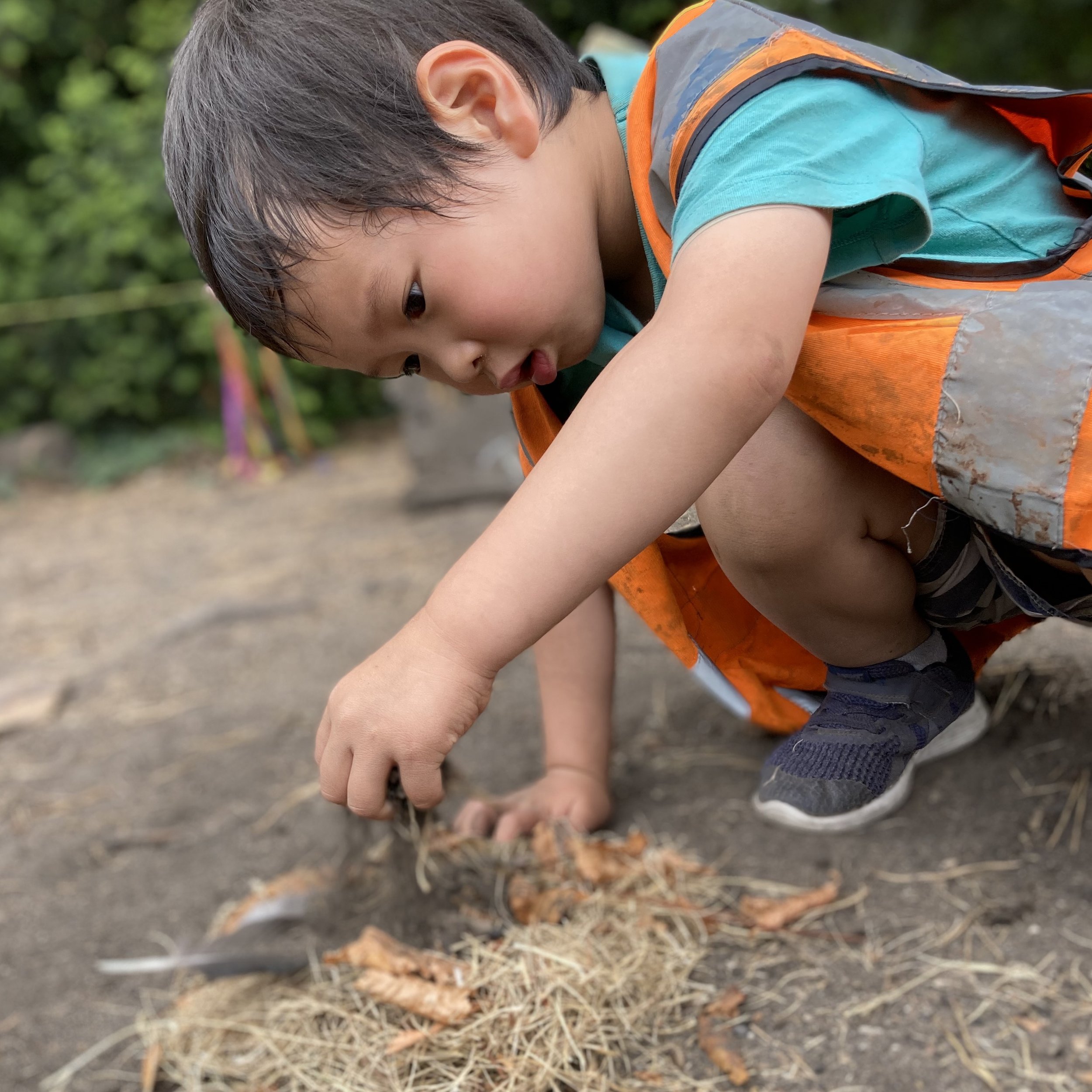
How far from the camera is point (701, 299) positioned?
897mm

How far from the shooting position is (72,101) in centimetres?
676

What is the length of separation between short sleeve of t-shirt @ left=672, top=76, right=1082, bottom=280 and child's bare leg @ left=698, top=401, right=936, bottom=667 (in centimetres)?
21

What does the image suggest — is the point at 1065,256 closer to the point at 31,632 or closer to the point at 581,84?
the point at 581,84

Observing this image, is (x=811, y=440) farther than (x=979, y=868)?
No

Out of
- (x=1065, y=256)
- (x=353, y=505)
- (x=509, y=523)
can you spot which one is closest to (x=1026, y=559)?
(x=1065, y=256)

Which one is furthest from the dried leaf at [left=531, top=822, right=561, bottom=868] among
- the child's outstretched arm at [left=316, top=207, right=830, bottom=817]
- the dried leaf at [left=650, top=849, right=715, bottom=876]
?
the child's outstretched arm at [left=316, top=207, right=830, bottom=817]

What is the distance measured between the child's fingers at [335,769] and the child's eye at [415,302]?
0.40 m

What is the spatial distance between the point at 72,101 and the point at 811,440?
6.89 metres

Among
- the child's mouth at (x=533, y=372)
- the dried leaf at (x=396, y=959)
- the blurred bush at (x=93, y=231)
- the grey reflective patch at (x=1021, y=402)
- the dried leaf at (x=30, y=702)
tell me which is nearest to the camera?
the grey reflective patch at (x=1021, y=402)

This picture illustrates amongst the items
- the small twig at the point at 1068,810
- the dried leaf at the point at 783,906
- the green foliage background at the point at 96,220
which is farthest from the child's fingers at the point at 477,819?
the green foliage background at the point at 96,220

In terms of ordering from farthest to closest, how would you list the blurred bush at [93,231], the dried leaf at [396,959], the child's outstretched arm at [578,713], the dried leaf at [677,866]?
the blurred bush at [93,231]
the child's outstretched arm at [578,713]
the dried leaf at [677,866]
the dried leaf at [396,959]

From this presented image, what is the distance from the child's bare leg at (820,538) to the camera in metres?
1.17

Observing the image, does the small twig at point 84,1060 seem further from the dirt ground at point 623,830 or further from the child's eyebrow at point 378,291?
the child's eyebrow at point 378,291

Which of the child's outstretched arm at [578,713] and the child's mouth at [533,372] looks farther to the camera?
the child's outstretched arm at [578,713]
